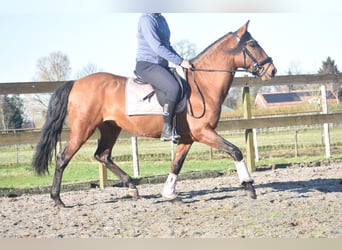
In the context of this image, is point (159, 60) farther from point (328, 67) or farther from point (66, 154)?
point (328, 67)

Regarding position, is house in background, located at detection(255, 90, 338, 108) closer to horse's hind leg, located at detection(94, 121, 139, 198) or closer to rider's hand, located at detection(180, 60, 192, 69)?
horse's hind leg, located at detection(94, 121, 139, 198)

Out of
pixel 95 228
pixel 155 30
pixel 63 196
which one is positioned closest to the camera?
pixel 95 228

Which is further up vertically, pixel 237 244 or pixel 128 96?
pixel 128 96

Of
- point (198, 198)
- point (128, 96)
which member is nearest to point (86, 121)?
point (128, 96)

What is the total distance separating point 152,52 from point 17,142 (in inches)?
98.2

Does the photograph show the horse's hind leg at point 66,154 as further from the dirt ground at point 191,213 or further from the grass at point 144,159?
the grass at point 144,159

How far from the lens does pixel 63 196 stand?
6957mm

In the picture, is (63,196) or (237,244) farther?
(63,196)

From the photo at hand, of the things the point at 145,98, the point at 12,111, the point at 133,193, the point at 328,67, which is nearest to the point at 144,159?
the point at 12,111

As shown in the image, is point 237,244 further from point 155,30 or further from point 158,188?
point 158,188

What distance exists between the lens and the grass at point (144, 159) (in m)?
8.84

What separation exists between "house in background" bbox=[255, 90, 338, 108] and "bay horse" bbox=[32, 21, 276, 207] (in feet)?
16.7

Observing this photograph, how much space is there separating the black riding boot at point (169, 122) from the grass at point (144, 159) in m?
2.73

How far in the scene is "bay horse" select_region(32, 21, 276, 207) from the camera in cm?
598
